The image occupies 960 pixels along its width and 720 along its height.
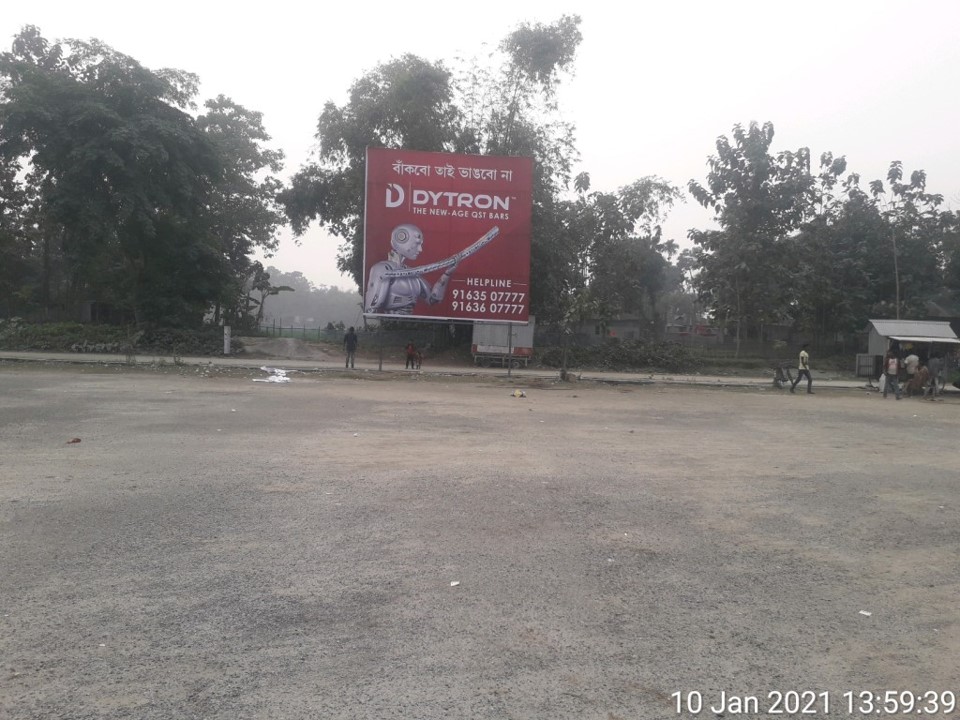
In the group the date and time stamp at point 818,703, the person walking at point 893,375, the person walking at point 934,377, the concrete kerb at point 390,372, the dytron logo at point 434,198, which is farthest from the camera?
the concrete kerb at point 390,372

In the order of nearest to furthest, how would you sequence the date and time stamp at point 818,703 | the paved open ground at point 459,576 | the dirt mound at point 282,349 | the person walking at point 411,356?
the date and time stamp at point 818,703 < the paved open ground at point 459,576 < the person walking at point 411,356 < the dirt mound at point 282,349

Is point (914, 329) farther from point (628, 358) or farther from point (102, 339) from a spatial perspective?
point (102, 339)

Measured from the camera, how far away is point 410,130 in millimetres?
33250

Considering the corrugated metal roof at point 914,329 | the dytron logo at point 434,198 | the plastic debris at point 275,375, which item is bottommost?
the plastic debris at point 275,375

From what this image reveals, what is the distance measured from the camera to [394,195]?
23.0m

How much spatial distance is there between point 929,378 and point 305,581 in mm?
22619

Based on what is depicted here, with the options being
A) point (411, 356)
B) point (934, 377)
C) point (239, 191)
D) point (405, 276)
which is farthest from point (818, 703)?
point (239, 191)

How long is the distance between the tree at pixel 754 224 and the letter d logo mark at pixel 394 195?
1913 centimetres

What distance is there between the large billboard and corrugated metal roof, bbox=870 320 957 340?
1287cm

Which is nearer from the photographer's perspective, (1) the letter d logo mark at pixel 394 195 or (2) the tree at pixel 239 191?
(1) the letter d logo mark at pixel 394 195

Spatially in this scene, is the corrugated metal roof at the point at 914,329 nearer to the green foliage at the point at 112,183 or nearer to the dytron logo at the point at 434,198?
the dytron logo at the point at 434,198

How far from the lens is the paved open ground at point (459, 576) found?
3.12 m

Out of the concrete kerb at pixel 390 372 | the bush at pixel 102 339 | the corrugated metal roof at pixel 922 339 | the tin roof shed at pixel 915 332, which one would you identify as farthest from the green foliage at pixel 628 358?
the bush at pixel 102 339

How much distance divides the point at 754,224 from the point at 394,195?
68.9 ft
